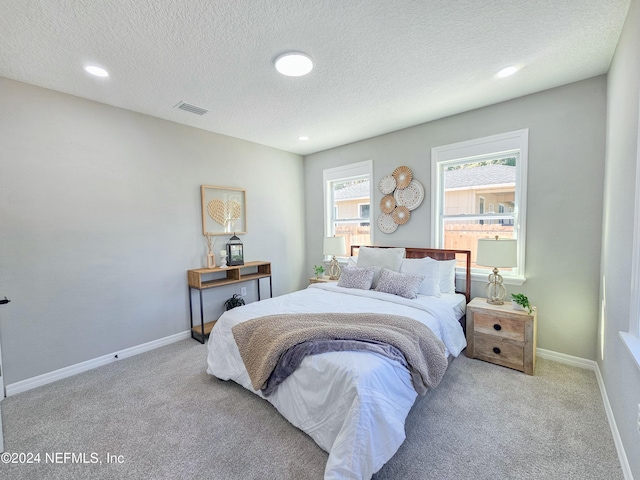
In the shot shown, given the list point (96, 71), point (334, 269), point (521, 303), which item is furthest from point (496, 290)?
point (96, 71)

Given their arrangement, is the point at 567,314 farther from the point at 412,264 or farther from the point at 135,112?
the point at 135,112

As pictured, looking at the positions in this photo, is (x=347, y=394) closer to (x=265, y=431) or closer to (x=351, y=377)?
(x=351, y=377)

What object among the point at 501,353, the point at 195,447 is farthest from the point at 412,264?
the point at 195,447

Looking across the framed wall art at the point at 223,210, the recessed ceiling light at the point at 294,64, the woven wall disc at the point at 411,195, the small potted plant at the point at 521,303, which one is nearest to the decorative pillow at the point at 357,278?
the woven wall disc at the point at 411,195

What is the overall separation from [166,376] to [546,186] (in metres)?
4.11

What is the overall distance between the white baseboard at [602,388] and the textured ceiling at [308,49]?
2588 mm

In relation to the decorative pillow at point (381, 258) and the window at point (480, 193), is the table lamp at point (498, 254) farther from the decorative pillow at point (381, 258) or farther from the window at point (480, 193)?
the decorative pillow at point (381, 258)

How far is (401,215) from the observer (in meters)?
3.71

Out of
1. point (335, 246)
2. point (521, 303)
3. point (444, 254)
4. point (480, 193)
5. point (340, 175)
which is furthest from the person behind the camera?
point (340, 175)

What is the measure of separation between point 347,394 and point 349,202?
→ 3356mm

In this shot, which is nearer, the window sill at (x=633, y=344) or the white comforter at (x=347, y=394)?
the window sill at (x=633, y=344)

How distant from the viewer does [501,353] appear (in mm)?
2600

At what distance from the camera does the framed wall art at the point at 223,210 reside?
11.9ft

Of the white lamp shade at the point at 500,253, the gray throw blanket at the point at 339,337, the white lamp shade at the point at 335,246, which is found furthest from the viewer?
the white lamp shade at the point at 335,246
